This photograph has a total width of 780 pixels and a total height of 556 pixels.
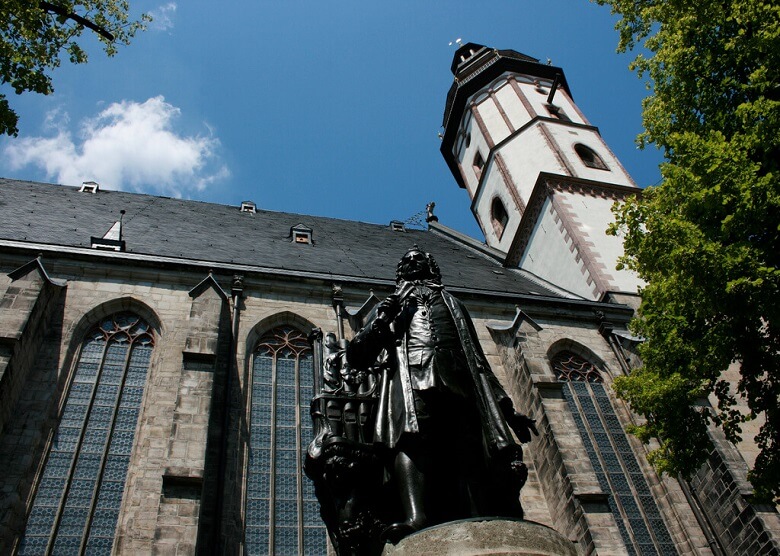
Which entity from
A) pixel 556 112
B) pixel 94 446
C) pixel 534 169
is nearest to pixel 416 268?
pixel 94 446

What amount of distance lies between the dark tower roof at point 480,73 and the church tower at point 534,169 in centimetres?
4

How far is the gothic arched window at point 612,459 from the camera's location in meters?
10.2

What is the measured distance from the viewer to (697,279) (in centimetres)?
775

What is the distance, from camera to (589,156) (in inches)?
865

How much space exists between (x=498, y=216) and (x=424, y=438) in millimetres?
20376

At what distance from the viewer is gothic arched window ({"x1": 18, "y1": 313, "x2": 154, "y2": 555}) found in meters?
8.03

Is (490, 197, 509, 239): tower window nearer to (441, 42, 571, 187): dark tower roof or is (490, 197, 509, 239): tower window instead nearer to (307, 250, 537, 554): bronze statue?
(441, 42, 571, 187): dark tower roof

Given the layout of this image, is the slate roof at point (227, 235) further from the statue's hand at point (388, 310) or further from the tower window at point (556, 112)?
the statue's hand at point (388, 310)

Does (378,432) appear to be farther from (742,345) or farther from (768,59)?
(768,59)

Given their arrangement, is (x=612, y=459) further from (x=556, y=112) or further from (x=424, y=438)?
(x=556, y=112)

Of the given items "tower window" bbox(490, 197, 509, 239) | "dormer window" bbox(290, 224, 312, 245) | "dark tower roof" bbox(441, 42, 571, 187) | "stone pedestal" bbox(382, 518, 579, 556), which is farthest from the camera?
"dark tower roof" bbox(441, 42, 571, 187)

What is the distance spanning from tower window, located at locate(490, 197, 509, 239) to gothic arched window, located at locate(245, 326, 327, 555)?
12.9 meters

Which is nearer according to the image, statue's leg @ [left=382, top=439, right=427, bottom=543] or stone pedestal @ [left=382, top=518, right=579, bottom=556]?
stone pedestal @ [left=382, top=518, right=579, bottom=556]

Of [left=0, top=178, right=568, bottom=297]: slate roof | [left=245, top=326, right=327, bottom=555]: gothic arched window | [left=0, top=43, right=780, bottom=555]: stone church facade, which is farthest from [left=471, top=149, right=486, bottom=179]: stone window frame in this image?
[left=245, top=326, right=327, bottom=555]: gothic arched window
